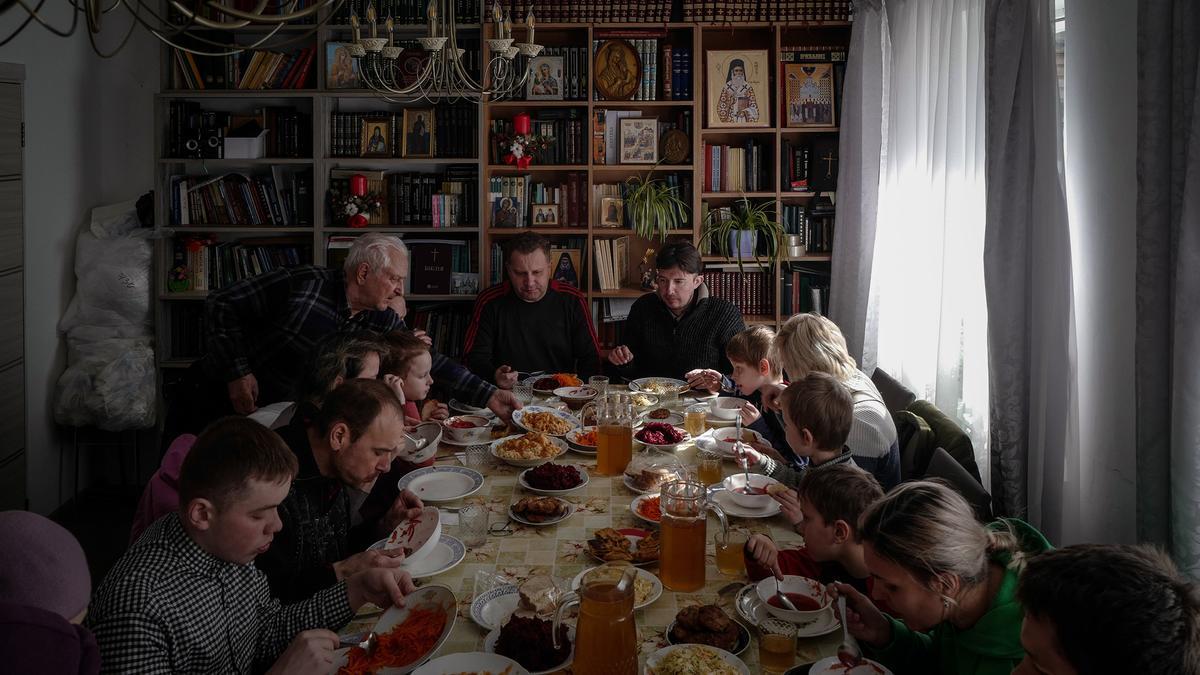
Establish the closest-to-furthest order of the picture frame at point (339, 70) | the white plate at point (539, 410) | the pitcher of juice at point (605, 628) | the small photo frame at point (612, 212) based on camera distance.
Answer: the pitcher of juice at point (605, 628) < the white plate at point (539, 410) < the picture frame at point (339, 70) < the small photo frame at point (612, 212)

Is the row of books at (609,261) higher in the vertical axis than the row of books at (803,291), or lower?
higher

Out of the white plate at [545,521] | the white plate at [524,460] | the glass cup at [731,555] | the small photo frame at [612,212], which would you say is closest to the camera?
the glass cup at [731,555]

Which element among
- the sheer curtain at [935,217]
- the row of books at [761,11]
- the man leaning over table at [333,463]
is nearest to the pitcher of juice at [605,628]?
the man leaning over table at [333,463]

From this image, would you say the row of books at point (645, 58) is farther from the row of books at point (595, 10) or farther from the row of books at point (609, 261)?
the row of books at point (609, 261)

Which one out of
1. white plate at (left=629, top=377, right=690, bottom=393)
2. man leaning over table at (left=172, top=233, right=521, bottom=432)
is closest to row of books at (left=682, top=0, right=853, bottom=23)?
white plate at (left=629, top=377, right=690, bottom=393)

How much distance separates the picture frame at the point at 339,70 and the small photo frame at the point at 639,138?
150 cm

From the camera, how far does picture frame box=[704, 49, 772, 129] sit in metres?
5.27

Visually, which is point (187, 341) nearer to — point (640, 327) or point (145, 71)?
point (145, 71)

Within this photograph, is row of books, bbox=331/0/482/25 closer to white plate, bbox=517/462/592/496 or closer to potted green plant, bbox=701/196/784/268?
potted green plant, bbox=701/196/784/268

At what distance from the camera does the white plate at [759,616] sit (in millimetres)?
1684

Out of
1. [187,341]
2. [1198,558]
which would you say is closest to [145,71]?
[187,341]

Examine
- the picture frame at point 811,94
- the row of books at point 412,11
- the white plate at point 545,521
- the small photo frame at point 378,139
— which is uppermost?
the row of books at point 412,11

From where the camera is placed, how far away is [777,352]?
322 centimetres

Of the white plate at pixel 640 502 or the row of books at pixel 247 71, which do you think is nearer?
the white plate at pixel 640 502
